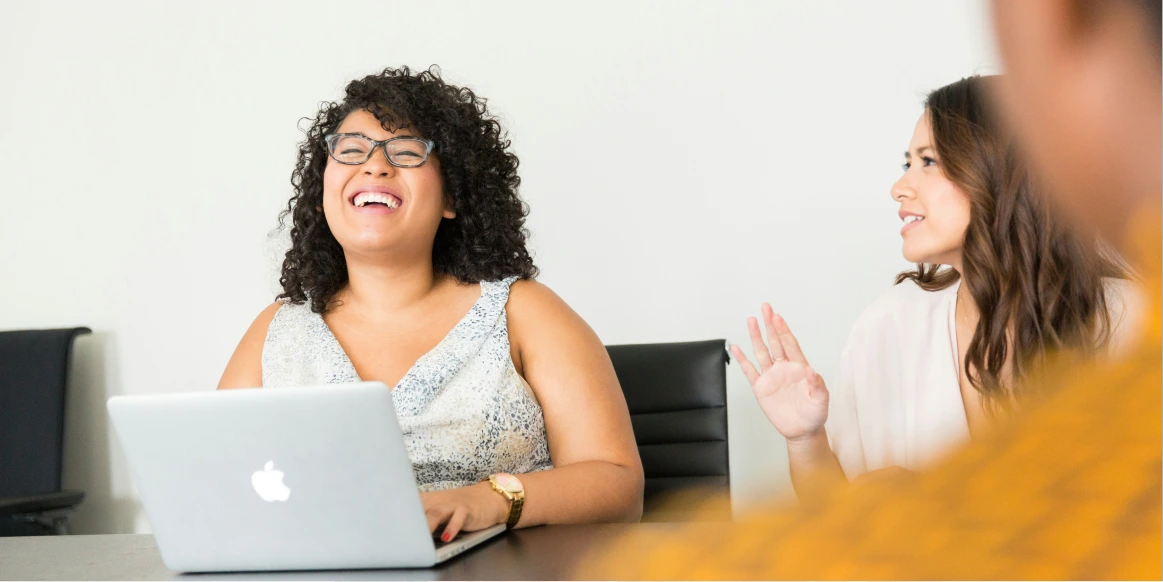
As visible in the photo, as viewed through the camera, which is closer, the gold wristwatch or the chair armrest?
the gold wristwatch

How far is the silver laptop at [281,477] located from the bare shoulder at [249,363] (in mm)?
792

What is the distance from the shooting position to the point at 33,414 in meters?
2.88

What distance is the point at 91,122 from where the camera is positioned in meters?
3.21

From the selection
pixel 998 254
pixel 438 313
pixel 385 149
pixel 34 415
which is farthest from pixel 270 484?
pixel 34 415

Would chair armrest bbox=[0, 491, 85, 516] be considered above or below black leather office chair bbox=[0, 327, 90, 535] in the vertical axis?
below

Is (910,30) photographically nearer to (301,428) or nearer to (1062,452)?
(301,428)

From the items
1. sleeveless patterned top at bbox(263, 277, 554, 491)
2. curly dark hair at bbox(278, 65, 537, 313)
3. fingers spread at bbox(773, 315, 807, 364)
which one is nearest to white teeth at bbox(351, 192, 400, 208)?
curly dark hair at bbox(278, 65, 537, 313)

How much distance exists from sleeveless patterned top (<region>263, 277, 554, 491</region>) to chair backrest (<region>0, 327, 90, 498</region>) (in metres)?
1.43

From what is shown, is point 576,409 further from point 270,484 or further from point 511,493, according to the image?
point 270,484

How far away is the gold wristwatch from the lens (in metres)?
1.28

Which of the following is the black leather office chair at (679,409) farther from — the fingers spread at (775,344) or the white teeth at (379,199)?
the white teeth at (379,199)

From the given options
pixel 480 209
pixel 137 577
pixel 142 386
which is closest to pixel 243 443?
pixel 137 577

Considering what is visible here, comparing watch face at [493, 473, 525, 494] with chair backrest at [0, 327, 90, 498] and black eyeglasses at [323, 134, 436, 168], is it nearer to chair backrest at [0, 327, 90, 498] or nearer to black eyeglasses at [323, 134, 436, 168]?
black eyeglasses at [323, 134, 436, 168]

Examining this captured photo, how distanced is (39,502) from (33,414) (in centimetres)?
45
